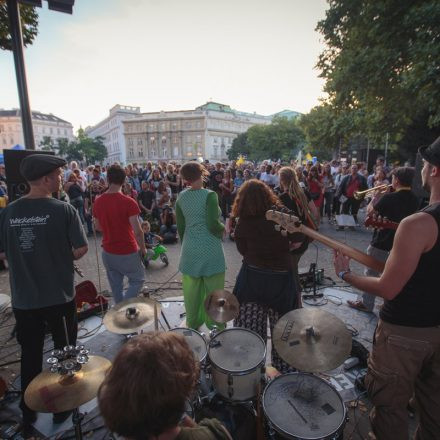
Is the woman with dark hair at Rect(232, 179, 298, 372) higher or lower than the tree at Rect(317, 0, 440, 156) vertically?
lower

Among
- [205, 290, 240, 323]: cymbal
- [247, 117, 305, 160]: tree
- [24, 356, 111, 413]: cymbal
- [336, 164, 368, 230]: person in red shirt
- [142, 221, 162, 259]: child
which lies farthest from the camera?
[247, 117, 305, 160]: tree

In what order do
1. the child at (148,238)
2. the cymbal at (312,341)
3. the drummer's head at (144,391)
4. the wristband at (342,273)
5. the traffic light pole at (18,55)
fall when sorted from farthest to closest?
1. the child at (148,238)
2. the traffic light pole at (18,55)
3. the cymbal at (312,341)
4. the wristband at (342,273)
5. the drummer's head at (144,391)

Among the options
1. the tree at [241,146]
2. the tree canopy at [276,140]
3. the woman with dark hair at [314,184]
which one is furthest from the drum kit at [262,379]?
the tree at [241,146]

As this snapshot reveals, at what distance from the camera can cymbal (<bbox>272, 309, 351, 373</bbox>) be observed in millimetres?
2250

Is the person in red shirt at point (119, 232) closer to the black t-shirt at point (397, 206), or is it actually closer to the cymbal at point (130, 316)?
the cymbal at point (130, 316)

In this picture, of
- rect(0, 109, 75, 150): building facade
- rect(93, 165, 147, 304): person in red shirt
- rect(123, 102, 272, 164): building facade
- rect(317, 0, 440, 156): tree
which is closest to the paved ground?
rect(93, 165, 147, 304): person in red shirt

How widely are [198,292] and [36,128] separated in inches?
4373

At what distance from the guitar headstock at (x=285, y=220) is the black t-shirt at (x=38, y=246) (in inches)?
71.6

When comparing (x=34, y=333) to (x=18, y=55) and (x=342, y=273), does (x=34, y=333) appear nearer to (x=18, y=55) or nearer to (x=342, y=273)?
(x=342, y=273)

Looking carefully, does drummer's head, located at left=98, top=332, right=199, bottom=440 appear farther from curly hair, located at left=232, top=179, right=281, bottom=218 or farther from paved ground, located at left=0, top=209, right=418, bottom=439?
paved ground, located at left=0, top=209, right=418, bottom=439

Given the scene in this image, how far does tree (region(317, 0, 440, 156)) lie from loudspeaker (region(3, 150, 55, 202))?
10.8 meters

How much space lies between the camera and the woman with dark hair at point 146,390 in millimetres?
1001

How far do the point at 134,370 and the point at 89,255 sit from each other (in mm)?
7704

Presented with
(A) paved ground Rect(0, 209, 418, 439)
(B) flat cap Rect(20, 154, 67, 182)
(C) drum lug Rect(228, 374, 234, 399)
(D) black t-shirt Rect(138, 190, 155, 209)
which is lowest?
(A) paved ground Rect(0, 209, 418, 439)
